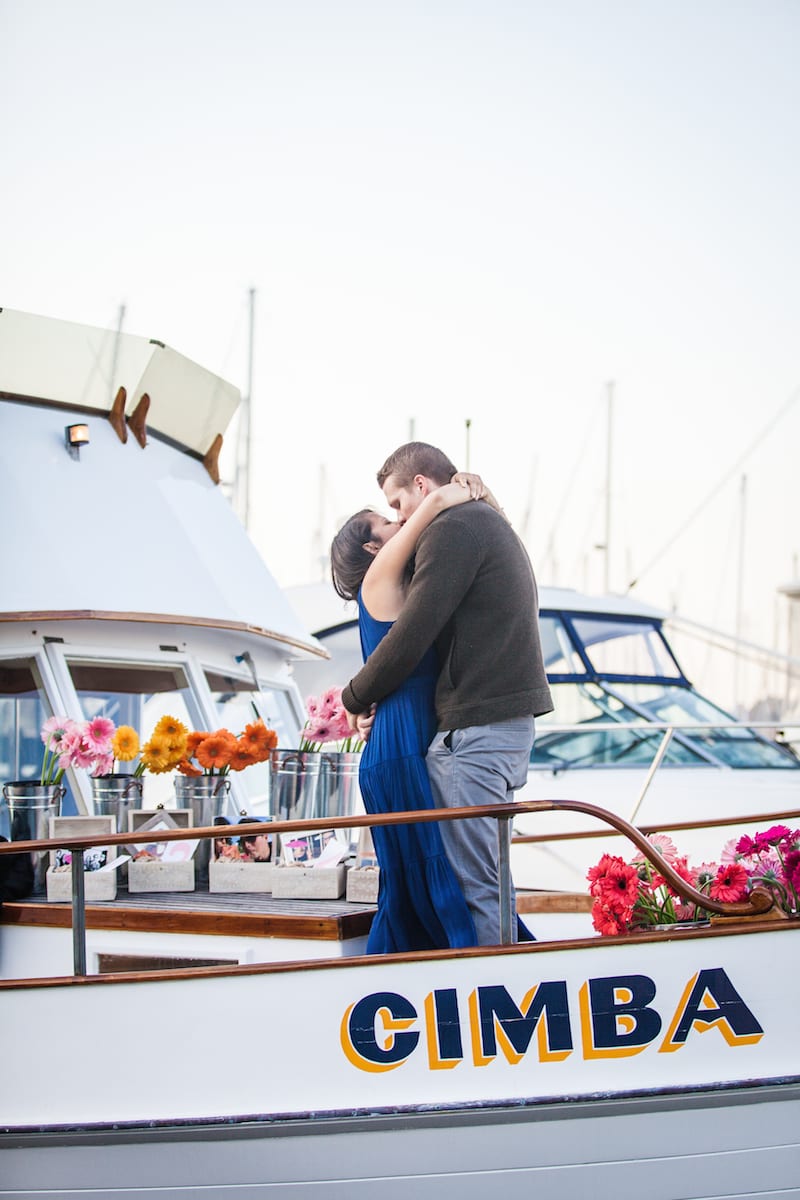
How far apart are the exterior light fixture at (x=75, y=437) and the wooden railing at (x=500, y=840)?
283cm

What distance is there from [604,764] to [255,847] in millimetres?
4512

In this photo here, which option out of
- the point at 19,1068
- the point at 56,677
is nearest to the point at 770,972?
the point at 19,1068

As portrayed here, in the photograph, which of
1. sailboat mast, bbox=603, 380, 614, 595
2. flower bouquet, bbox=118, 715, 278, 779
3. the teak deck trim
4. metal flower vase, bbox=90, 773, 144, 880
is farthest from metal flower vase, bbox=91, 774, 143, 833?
sailboat mast, bbox=603, 380, 614, 595

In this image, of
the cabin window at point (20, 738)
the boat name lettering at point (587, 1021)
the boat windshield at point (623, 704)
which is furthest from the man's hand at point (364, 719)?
the boat windshield at point (623, 704)

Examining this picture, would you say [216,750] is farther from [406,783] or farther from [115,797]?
[406,783]

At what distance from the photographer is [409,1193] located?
3.21 meters

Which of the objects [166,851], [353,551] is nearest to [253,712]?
[166,851]

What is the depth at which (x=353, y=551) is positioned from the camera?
12.3 ft

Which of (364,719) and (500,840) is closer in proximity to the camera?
(500,840)

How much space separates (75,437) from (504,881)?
357 cm

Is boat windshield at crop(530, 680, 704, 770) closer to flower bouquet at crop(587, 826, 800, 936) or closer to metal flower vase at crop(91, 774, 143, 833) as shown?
metal flower vase at crop(91, 774, 143, 833)

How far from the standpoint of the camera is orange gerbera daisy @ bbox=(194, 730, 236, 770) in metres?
4.65

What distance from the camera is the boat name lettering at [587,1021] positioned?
3207 mm

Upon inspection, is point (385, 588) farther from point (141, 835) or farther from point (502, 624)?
point (141, 835)
